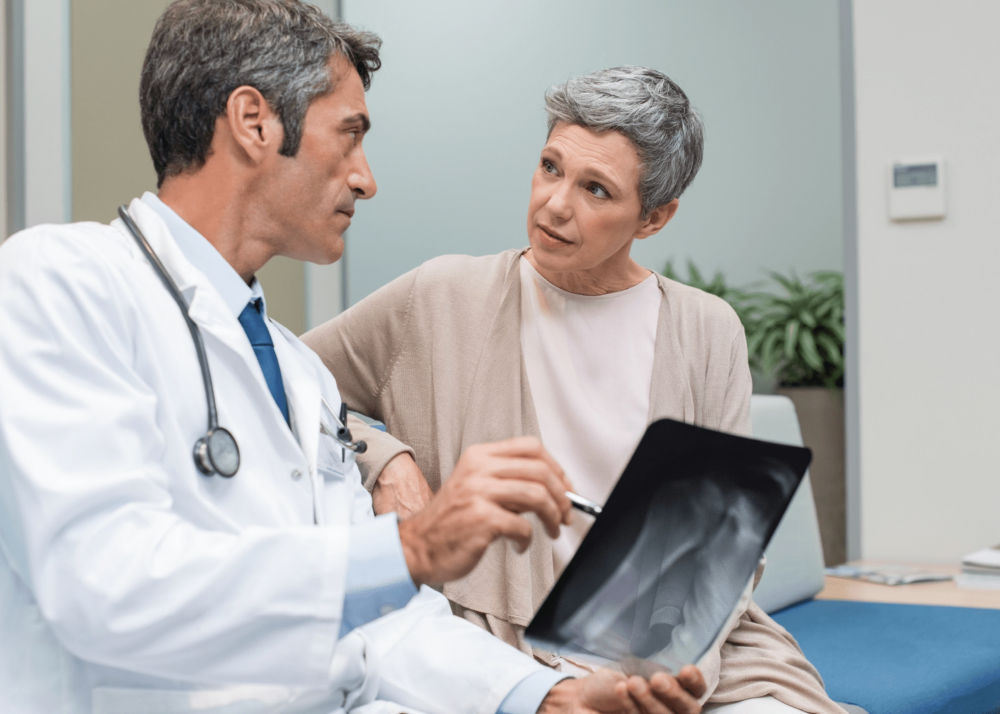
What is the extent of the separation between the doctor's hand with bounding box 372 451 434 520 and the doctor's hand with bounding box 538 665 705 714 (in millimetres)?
338

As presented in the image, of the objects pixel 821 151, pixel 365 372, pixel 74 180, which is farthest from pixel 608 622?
pixel 821 151

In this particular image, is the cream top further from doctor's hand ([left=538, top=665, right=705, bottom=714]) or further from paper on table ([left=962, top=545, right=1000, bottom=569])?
paper on table ([left=962, top=545, right=1000, bottom=569])

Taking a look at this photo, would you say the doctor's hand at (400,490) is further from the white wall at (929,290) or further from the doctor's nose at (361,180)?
the white wall at (929,290)

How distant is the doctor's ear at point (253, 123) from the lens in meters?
1.24

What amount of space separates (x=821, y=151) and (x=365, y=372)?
2848 mm

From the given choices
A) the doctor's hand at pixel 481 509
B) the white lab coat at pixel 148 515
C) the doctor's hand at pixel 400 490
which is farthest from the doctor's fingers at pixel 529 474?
the doctor's hand at pixel 400 490

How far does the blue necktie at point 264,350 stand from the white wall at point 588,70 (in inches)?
111

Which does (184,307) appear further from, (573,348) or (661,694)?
(573,348)

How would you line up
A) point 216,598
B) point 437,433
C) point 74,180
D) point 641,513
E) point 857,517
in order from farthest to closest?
point 857,517 < point 74,180 < point 437,433 < point 641,513 < point 216,598

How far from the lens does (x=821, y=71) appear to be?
4113 millimetres

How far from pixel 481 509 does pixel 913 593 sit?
7.73ft

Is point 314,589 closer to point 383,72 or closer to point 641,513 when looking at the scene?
point 641,513

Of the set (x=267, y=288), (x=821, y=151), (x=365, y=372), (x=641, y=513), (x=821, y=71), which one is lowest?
(x=641, y=513)

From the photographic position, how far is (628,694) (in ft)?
3.99
